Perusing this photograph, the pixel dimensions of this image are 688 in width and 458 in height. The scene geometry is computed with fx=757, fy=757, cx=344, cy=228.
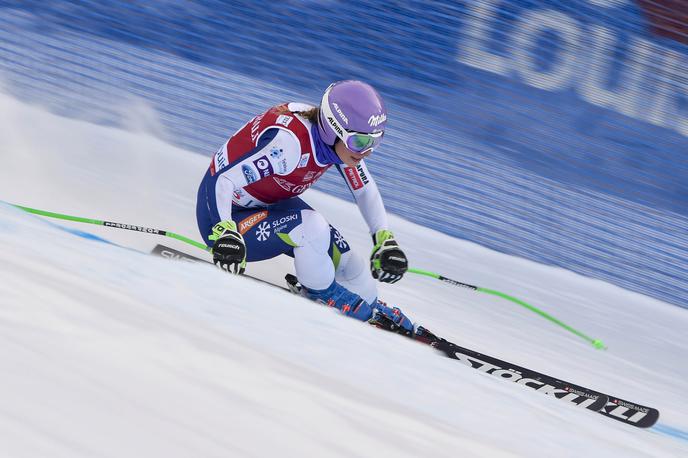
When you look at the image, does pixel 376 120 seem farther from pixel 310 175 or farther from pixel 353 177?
pixel 353 177

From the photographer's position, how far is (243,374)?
1.94m

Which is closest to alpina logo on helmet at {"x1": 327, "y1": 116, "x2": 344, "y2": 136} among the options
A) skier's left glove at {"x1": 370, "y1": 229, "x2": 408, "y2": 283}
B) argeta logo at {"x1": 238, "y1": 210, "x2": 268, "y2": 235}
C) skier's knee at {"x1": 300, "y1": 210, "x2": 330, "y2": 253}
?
skier's knee at {"x1": 300, "y1": 210, "x2": 330, "y2": 253}

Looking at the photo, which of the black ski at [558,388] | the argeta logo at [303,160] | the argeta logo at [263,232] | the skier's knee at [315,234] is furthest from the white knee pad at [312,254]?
the black ski at [558,388]

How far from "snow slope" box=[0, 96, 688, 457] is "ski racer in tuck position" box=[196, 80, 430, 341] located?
0.56 m

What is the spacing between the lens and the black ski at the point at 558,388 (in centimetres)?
346

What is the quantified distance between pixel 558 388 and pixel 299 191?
1553 mm

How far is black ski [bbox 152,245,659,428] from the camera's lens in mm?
3455

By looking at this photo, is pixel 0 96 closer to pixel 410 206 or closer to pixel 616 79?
pixel 410 206

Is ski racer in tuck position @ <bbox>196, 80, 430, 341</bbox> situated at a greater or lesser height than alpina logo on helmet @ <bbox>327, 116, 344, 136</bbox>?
lesser

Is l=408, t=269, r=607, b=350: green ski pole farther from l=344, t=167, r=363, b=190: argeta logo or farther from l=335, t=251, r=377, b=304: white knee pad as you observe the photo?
l=344, t=167, r=363, b=190: argeta logo

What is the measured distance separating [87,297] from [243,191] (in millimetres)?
1543

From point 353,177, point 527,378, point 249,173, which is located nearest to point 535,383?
point 527,378

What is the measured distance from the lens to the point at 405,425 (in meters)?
1.97

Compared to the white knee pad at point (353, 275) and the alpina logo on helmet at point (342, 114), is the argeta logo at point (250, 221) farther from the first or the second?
the alpina logo on helmet at point (342, 114)
